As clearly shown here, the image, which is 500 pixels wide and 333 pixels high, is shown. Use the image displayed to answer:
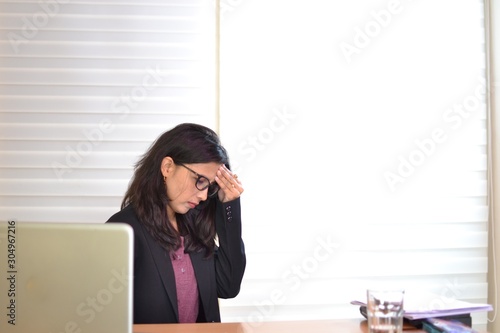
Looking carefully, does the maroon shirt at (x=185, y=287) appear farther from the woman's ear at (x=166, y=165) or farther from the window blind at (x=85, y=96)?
the window blind at (x=85, y=96)

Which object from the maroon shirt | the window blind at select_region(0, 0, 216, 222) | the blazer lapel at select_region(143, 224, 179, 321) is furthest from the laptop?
the window blind at select_region(0, 0, 216, 222)

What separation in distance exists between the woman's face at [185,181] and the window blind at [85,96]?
2.88 ft

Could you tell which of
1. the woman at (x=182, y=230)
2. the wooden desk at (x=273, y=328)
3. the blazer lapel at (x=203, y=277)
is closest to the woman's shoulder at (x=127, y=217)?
the woman at (x=182, y=230)

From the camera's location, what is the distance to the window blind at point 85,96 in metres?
3.20

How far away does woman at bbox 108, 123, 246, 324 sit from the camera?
227cm

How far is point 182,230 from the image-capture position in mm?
2490

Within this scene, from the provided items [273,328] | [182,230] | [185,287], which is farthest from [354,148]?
[273,328]

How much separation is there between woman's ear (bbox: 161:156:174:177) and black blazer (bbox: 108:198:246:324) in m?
0.18

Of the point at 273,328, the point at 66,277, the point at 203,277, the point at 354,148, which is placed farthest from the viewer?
the point at 354,148

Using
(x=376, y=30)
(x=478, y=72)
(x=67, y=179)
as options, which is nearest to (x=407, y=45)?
(x=376, y=30)

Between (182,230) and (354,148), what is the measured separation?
122 cm

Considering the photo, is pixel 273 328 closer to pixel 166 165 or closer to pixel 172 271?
pixel 172 271

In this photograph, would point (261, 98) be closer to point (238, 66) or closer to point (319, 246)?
point (238, 66)

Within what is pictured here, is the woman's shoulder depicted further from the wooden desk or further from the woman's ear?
the wooden desk
